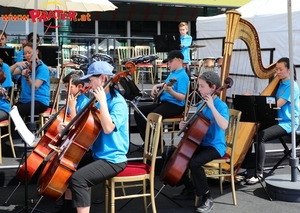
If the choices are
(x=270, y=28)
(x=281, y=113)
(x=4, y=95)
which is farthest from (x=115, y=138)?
(x=270, y=28)

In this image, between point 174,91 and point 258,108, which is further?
point 174,91

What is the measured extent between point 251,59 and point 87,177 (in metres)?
2.52

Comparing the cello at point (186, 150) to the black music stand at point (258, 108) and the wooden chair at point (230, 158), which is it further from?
the black music stand at point (258, 108)

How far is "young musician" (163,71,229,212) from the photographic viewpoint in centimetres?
434

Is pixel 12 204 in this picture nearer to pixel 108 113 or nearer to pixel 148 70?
pixel 108 113

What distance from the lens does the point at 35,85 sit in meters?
6.20

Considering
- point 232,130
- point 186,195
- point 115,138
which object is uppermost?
point 115,138

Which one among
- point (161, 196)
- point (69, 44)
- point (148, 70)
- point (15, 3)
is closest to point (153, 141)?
point (161, 196)

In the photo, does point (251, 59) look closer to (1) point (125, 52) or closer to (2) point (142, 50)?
(1) point (125, 52)

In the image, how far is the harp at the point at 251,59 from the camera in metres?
4.82

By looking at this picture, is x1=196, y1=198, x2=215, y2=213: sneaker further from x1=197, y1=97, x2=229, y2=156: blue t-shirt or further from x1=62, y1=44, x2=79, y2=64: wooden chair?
x1=62, y1=44, x2=79, y2=64: wooden chair

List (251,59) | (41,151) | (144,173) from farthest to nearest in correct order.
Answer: (251,59) < (41,151) < (144,173)

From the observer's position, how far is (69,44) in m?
10.7

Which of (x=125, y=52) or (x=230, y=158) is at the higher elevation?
(x=125, y=52)
